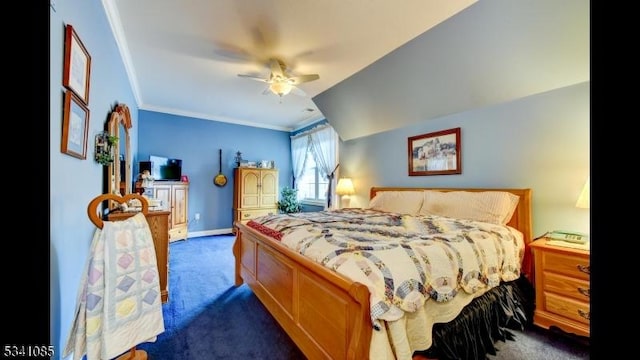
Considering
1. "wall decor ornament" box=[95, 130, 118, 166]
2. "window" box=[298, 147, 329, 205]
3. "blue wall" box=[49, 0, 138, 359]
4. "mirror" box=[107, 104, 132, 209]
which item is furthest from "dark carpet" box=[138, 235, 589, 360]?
"window" box=[298, 147, 329, 205]

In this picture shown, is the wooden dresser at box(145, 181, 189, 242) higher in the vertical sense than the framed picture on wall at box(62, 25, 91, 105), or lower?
lower

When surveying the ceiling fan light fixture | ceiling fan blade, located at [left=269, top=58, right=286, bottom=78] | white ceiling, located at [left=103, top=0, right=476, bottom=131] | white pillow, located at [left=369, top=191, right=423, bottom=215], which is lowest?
white pillow, located at [left=369, top=191, right=423, bottom=215]

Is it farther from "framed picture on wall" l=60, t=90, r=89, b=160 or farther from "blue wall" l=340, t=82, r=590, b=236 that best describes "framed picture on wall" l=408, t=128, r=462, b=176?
"framed picture on wall" l=60, t=90, r=89, b=160

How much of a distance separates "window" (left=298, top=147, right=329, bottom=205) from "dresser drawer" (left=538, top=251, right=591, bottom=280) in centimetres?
373

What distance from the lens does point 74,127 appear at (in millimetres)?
1508

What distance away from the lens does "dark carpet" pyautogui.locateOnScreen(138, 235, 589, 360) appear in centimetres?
176

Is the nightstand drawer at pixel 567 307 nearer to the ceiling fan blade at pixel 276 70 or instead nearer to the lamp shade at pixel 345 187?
the lamp shade at pixel 345 187

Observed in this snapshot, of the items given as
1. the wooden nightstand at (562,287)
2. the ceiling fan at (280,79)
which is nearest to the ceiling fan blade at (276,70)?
the ceiling fan at (280,79)

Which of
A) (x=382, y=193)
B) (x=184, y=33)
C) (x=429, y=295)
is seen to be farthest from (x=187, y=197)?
(x=429, y=295)

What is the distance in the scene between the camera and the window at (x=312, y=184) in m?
5.62

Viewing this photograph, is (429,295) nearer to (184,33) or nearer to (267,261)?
(267,261)
